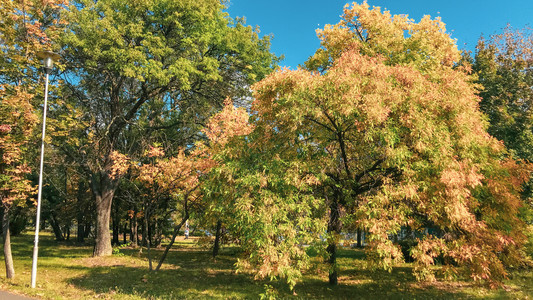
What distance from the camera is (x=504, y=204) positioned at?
1189 cm

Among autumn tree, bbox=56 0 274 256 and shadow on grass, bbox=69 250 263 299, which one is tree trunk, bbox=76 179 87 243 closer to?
autumn tree, bbox=56 0 274 256

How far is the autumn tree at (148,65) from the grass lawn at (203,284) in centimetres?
544

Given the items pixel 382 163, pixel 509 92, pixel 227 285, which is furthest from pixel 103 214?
pixel 509 92

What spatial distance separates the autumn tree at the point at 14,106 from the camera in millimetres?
11664

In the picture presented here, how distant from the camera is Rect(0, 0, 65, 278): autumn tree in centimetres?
1166

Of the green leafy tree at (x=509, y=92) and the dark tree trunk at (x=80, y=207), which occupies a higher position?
the green leafy tree at (x=509, y=92)

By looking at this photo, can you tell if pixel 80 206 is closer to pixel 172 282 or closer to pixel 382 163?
pixel 172 282

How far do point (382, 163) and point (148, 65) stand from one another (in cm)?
1271

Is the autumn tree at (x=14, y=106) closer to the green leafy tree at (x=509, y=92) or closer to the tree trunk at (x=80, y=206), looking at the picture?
the tree trunk at (x=80, y=206)

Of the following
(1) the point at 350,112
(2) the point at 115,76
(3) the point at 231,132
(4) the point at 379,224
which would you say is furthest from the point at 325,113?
(2) the point at 115,76

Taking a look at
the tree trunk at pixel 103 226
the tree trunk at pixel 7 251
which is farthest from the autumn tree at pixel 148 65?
the tree trunk at pixel 7 251

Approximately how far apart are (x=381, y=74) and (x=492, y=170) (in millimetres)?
5795

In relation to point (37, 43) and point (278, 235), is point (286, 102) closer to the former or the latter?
point (278, 235)

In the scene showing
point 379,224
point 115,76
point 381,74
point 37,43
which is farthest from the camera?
point 115,76
